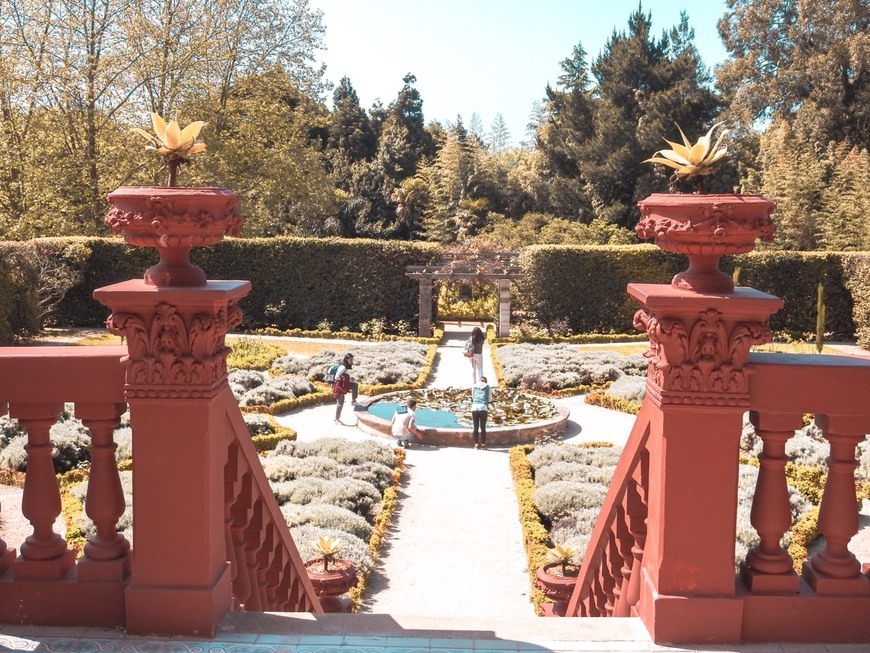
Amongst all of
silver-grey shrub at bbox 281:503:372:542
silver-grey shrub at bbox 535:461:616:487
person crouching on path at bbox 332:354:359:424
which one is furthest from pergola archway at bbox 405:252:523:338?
silver-grey shrub at bbox 281:503:372:542

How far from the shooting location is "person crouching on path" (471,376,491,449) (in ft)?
46.3

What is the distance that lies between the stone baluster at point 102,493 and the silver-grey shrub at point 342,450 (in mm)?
8965

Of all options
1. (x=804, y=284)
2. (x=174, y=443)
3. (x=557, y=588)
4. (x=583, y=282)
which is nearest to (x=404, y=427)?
(x=557, y=588)

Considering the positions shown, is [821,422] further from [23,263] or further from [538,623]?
[23,263]

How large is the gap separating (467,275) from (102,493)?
2359 centimetres

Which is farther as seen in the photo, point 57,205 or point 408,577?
point 57,205

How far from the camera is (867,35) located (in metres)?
35.4

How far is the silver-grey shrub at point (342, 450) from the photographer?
1245 centimetres

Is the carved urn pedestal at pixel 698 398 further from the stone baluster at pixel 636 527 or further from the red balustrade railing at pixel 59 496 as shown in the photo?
the red balustrade railing at pixel 59 496

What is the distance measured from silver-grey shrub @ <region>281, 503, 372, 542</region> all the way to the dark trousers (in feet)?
14.6

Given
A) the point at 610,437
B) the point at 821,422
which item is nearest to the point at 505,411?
the point at 610,437

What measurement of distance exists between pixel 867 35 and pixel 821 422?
38.1m

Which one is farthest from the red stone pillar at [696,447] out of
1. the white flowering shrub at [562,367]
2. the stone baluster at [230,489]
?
the white flowering shrub at [562,367]

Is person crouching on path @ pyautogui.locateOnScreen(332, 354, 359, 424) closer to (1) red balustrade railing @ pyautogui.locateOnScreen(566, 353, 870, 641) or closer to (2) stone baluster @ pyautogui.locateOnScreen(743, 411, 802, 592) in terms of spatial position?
(1) red balustrade railing @ pyautogui.locateOnScreen(566, 353, 870, 641)
